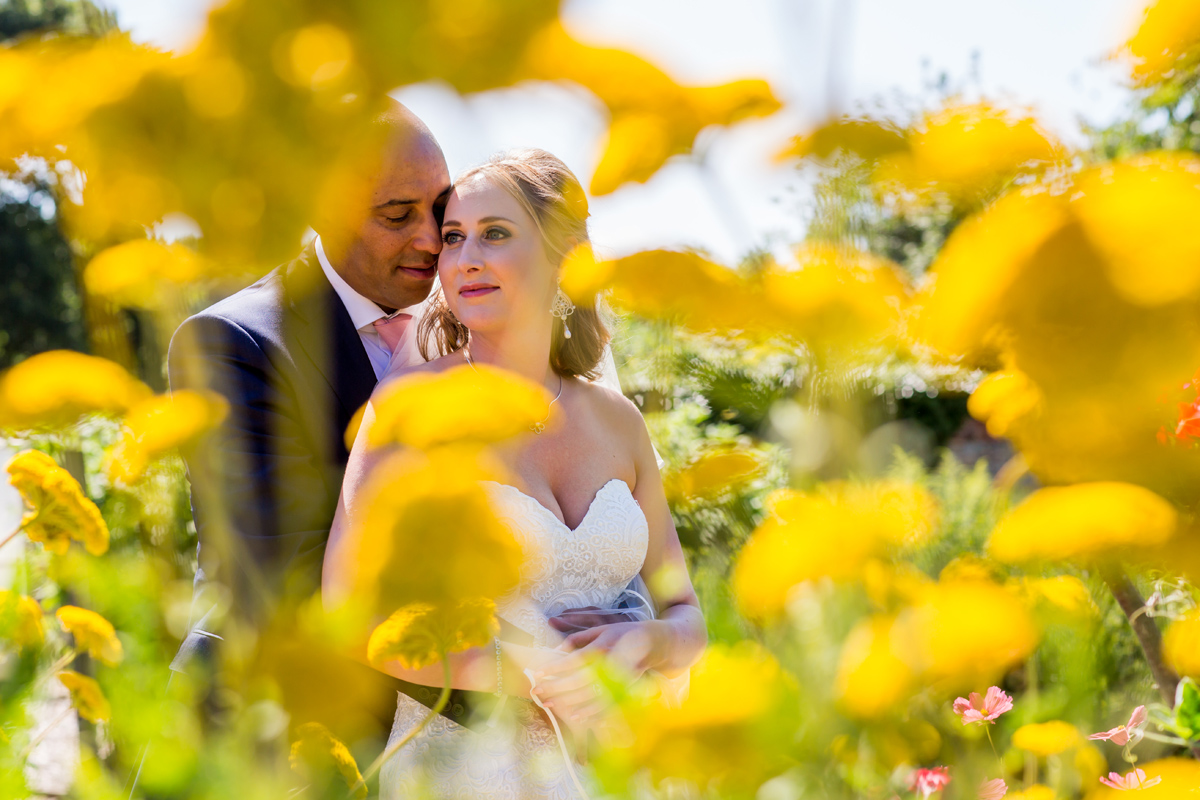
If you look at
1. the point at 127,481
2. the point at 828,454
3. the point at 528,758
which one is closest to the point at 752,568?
the point at 828,454

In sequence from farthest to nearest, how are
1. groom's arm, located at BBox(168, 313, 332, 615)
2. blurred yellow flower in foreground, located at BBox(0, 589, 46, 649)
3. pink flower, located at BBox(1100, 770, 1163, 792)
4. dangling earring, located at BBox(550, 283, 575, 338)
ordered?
1. dangling earring, located at BBox(550, 283, 575, 338)
2. groom's arm, located at BBox(168, 313, 332, 615)
3. pink flower, located at BBox(1100, 770, 1163, 792)
4. blurred yellow flower in foreground, located at BBox(0, 589, 46, 649)

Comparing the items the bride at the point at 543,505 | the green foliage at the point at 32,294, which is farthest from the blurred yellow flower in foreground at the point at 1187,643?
the green foliage at the point at 32,294

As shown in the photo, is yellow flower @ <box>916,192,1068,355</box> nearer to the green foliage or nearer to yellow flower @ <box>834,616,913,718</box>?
yellow flower @ <box>834,616,913,718</box>

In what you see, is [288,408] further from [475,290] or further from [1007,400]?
[1007,400]

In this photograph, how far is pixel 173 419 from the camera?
66cm

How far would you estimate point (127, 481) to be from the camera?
98 centimetres

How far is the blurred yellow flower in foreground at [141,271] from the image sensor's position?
0.53 meters

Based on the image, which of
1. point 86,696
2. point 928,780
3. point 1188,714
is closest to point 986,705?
point 928,780

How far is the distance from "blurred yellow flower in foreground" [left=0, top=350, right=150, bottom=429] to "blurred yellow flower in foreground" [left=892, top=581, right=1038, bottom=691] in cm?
67

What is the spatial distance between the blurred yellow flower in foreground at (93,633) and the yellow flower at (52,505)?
26 centimetres

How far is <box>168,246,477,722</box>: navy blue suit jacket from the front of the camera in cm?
150

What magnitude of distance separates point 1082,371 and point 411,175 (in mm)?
1924

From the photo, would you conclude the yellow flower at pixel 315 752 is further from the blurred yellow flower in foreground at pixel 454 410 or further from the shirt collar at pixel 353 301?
the shirt collar at pixel 353 301

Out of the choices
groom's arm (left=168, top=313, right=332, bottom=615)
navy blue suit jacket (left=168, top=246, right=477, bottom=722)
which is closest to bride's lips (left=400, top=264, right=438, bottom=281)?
navy blue suit jacket (left=168, top=246, right=477, bottom=722)
